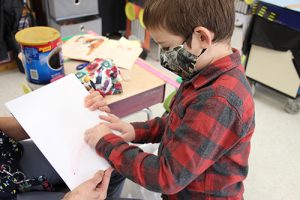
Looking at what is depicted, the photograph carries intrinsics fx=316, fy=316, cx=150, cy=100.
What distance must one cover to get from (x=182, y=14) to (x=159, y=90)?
1.90 ft

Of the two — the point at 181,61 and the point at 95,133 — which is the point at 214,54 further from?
the point at 95,133

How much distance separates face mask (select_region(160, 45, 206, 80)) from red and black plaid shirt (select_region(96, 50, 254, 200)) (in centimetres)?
3

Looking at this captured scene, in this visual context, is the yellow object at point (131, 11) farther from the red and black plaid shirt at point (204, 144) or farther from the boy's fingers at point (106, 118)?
the red and black plaid shirt at point (204, 144)

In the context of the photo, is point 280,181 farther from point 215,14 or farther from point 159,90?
point 215,14

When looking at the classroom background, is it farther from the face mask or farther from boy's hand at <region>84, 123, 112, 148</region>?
the face mask

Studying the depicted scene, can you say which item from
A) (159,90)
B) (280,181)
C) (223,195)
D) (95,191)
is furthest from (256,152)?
(95,191)

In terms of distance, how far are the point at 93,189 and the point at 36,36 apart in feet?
1.81

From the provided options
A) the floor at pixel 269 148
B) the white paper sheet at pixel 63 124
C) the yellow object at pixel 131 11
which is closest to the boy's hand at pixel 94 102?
the white paper sheet at pixel 63 124

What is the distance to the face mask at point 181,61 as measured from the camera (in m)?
0.74

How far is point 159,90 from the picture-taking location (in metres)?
1.22

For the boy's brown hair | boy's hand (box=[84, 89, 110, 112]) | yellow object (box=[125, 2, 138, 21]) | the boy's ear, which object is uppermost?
the boy's brown hair

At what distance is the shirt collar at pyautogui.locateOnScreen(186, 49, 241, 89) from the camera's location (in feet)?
2.34

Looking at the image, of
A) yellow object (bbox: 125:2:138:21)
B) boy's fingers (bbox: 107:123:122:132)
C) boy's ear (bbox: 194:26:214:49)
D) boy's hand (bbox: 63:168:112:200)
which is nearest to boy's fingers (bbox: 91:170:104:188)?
boy's hand (bbox: 63:168:112:200)

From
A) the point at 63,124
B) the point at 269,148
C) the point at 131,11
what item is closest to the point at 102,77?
the point at 63,124
